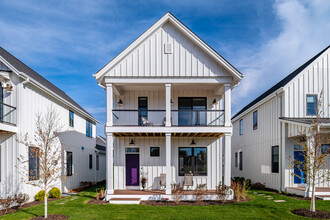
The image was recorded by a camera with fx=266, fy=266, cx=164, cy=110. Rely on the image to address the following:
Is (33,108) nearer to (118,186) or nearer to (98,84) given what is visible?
(98,84)

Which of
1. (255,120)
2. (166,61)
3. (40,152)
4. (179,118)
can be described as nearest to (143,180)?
(179,118)

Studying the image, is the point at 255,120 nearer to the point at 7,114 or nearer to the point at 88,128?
the point at 88,128

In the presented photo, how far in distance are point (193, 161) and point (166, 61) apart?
5827 millimetres

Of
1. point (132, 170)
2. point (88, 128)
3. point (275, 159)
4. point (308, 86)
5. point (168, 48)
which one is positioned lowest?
point (132, 170)

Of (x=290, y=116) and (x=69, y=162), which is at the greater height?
(x=290, y=116)

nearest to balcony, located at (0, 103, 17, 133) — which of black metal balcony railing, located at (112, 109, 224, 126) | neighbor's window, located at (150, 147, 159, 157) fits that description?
black metal balcony railing, located at (112, 109, 224, 126)

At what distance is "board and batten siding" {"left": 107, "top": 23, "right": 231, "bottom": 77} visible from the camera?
13375mm

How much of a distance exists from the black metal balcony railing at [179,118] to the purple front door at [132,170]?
205 centimetres

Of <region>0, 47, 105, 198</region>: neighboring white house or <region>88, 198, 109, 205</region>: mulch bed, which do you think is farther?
<region>88, 198, 109, 205</region>: mulch bed

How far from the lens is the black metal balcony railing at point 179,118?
46.5ft

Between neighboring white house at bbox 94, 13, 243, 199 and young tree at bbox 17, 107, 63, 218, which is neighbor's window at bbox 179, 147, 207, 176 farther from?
young tree at bbox 17, 107, 63, 218

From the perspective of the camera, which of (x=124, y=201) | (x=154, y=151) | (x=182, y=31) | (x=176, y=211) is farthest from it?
(x=154, y=151)

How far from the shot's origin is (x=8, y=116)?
11.9 m

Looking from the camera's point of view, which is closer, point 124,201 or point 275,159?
point 124,201
